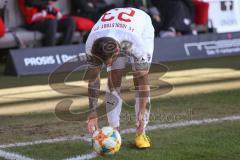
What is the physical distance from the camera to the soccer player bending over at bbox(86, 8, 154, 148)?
5.89 m

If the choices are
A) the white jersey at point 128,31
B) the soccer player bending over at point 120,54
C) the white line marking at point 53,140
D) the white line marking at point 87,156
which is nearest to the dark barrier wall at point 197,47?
the white line marking at point 53,140

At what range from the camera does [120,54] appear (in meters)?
6.21

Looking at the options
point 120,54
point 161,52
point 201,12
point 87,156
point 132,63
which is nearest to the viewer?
point 87,156

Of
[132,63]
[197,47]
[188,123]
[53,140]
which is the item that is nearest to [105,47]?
[132,63]

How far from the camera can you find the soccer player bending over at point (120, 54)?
5895 millimetres

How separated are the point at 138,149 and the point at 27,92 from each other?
3.98 meters

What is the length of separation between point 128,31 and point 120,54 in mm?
300

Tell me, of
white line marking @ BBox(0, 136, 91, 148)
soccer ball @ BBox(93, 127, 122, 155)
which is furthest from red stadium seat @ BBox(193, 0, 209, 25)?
soccer ball @ BBox(93, 127, 122, 155)

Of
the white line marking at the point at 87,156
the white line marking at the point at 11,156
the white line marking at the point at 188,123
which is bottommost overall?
the white line marking at the point at 188,123

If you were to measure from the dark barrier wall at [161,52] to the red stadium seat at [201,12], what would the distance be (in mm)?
1242

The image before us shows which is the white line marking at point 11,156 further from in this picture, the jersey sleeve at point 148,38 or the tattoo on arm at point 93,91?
the jersey sleeve at point 148,38

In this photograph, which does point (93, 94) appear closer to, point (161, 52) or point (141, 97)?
point (141, 97)

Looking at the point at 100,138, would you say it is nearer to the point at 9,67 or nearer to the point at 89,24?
the point at 9,67

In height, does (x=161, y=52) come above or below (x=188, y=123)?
below
